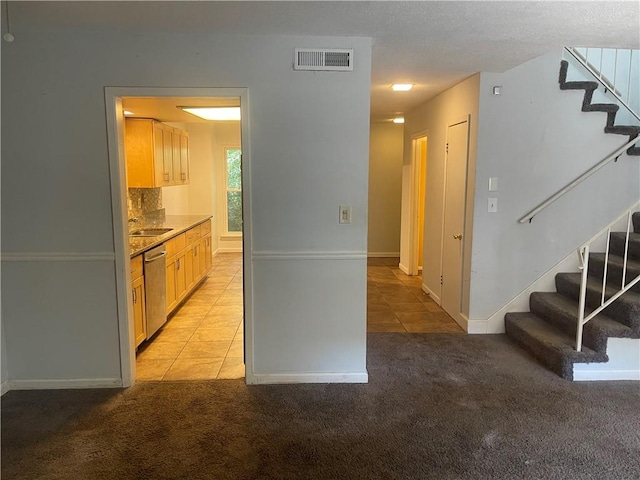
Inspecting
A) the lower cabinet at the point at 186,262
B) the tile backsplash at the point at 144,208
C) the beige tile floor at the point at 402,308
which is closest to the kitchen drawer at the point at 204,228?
the lower cabinet at the point at 186,262

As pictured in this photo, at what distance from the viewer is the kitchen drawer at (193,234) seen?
552 centimetres

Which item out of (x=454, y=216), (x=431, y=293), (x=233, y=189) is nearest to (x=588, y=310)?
(x=454, y=216)

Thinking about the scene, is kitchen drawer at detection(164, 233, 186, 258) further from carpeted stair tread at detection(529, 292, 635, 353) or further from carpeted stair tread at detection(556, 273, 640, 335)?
carpeted stair tread at detection(556, 273, 640, 335)

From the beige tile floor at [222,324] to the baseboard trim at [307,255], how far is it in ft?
3.14

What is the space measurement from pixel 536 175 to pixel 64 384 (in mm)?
Result: 4152

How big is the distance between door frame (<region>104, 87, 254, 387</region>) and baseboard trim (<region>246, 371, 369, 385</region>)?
0.20 feet

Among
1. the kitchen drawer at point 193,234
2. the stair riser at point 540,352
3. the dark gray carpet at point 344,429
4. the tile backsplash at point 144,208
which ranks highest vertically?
the tile backsplash at point 144,208

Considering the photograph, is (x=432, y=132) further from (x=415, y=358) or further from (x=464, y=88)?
(x=415, y=358)

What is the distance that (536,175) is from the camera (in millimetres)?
4113

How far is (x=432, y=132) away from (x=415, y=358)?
2.90 meters

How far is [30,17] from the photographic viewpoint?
8.79 feet

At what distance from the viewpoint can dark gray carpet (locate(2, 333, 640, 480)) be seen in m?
2.34

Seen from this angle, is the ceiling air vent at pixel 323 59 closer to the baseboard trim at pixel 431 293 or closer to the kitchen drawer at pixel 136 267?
the kitchen drawer at pixel 136 267

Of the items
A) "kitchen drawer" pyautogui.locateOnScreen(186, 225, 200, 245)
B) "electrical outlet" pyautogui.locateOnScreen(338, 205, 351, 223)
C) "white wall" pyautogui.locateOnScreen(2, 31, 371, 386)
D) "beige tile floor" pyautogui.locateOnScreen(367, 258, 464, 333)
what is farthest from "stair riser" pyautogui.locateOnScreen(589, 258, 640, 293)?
"kitchen drawer" pyautogui.locateOnScreen(186, 225, 200, 245)
